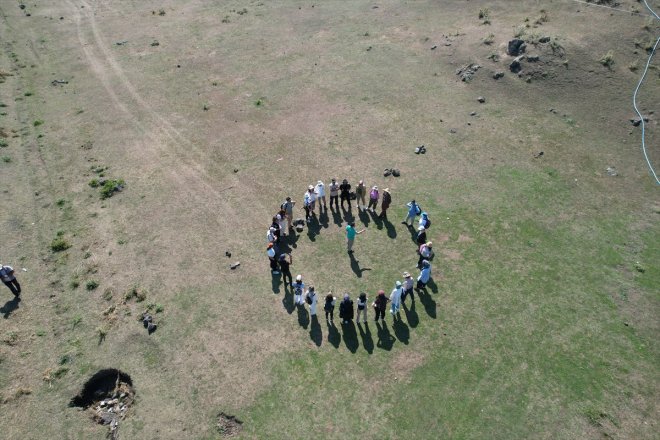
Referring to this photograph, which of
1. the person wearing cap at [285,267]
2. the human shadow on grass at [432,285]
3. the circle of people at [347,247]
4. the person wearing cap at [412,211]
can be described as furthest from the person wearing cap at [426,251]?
the person wearing cap at [285,267]

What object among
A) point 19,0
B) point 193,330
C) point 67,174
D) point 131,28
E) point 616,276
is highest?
point 19,0

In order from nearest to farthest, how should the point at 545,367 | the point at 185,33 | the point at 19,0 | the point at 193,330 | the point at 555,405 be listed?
the point at 555,405 < the point at 545,367 < the point at 193,330 < the point at 185,33 < the point at 19,0

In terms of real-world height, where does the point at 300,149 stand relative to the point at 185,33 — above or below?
below

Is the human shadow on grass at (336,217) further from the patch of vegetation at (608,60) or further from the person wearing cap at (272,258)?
the patch of vegetation at (608,60)

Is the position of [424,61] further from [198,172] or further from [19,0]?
[19,0]

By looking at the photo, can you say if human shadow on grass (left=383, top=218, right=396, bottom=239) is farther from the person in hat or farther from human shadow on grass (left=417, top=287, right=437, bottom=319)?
human shadow on grass (left=417, top=287, right=437, bottom=319)

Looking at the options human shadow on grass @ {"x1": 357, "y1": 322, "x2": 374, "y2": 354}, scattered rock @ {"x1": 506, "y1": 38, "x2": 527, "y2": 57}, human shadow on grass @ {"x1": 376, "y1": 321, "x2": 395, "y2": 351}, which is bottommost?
human shadow on grass @ {"x1": 376, "y1": 321, "x2": 395, "y2": 351}

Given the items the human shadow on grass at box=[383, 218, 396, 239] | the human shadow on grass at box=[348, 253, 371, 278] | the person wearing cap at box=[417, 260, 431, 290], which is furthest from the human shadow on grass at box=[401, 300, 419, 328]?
the human shadow on grass at box=[383, 218, 396, 239]

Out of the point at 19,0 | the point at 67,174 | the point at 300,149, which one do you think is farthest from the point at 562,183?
the point at 19,0
